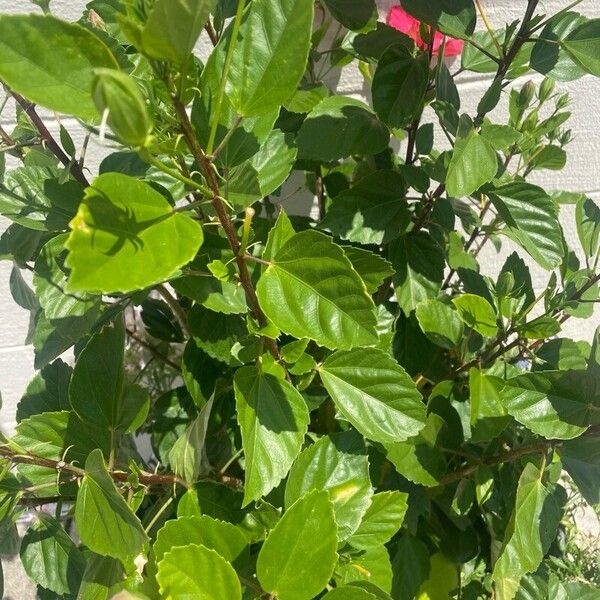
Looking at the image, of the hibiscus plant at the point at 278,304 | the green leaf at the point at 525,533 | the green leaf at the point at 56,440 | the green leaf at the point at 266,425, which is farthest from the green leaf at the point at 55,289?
the green leaf at the point at 525,533

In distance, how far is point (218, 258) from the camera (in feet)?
2.10

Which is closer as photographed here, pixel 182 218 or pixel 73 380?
pixel 182 218

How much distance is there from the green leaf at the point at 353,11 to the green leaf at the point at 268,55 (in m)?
0.30

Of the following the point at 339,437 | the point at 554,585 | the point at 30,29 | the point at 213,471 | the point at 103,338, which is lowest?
the point at 554,585

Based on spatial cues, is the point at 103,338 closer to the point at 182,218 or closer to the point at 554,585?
the point at 182,218

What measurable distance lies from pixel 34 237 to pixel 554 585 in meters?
0.87

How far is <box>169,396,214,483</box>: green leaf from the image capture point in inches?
26.0

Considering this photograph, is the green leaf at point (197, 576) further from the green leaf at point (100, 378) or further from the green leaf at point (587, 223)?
the green leaf at point (587, 223)

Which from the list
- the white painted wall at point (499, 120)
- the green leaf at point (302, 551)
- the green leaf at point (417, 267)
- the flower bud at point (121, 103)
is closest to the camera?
the flower bud at point (121, 103)

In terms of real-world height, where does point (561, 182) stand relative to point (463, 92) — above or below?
below

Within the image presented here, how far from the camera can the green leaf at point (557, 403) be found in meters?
0.69

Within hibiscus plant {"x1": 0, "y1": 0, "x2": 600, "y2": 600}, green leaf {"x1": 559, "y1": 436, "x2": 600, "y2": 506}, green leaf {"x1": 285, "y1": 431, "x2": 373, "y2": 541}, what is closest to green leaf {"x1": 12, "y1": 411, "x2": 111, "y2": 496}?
hibiscus plant {"x1": 0, "y1": 0, "x2": 600, "y2": 600}

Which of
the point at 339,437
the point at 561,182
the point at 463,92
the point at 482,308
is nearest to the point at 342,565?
the point at 339,437

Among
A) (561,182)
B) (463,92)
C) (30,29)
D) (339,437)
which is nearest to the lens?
(30,29)
